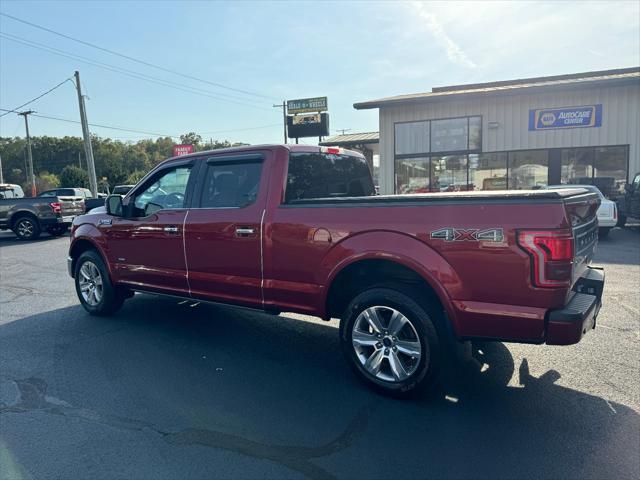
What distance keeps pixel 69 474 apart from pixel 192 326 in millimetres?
2882

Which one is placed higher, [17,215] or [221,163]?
[221,163]

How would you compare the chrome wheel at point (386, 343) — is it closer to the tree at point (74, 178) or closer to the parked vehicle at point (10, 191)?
the parked vehicle at point (10, 191)

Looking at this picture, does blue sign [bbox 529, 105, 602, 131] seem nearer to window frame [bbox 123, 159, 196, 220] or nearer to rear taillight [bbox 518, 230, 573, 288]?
window frame [bbox 123, 159, 196, 220]

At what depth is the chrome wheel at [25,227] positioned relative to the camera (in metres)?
15.7

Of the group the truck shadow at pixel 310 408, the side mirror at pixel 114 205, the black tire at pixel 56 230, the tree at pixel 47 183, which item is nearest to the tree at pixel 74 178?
the tree at pixel 47 183

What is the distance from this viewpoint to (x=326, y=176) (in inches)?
192

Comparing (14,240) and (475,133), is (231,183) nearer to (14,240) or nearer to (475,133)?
(14,240)

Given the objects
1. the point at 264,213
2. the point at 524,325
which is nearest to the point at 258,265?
the point at 264,213

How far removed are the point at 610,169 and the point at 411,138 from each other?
7.83 meters

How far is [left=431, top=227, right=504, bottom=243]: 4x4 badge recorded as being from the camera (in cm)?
314

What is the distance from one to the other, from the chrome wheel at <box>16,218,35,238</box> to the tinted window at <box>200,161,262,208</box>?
13.6 m

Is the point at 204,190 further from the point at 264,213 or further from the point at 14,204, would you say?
the point at 14,204

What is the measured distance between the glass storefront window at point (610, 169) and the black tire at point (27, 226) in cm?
2008

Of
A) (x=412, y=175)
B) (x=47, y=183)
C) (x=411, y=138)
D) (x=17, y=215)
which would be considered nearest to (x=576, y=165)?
(x=412, y=175)
